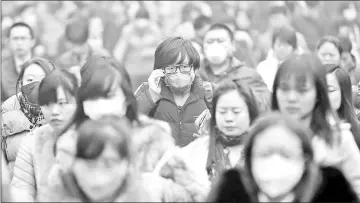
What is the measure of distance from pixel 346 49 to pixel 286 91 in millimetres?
5609

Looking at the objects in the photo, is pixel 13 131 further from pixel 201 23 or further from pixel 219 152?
pixel 201 23

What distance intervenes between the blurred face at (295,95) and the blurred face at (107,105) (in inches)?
35.3

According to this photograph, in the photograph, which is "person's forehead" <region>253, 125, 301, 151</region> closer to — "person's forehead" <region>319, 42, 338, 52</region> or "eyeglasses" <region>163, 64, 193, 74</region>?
"eyeglasses" <region>163, 64, 193, 74</region>

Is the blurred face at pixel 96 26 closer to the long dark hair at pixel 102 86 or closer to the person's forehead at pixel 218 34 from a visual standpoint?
the person's forehead at pixel 218 34

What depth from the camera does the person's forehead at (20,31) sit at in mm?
12375

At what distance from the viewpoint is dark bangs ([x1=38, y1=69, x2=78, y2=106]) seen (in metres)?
6.57

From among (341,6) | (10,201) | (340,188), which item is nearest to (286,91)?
(340,188)

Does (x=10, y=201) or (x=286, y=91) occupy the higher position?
(x=286, y=91)

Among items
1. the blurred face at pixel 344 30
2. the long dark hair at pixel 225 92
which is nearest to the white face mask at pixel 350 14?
the blurred face at pixel 344 30

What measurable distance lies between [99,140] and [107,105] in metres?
1.16

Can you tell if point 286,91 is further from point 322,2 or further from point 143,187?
point 322,2

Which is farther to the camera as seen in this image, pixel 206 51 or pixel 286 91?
pixel 206 51

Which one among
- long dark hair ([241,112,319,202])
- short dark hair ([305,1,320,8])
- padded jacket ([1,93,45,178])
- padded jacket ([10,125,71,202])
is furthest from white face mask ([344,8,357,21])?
long dark hair ([241,112,319,202])

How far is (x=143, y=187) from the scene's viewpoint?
16.6ft
